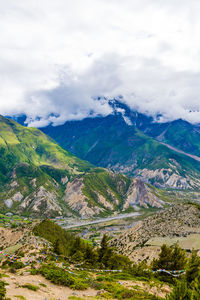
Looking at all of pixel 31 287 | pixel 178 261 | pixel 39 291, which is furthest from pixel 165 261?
pixel 31 287

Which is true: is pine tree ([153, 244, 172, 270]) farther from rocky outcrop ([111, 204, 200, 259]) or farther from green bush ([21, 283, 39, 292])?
rocky outcrop ([111, 204, 200, 259])

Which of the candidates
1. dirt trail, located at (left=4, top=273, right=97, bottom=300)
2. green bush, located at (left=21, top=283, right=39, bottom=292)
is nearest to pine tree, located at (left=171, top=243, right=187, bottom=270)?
dirt trail, located at (left=4, top=273, right=97, bottom=300)

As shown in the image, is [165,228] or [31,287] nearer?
[31,287]

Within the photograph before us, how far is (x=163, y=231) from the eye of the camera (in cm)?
10388

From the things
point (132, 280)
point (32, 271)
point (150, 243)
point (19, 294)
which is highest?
point (19, 294)

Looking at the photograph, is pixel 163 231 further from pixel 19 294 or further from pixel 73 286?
pixel 19 294

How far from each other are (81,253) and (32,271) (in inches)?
1073

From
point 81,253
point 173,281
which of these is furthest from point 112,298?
point 81,253

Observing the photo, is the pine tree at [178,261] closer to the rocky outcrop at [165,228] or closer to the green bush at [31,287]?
the green bush at [31,287]

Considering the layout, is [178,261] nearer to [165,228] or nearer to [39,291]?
[39,291]

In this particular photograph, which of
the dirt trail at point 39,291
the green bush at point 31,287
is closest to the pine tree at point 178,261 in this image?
the dirt trail at point 39,291

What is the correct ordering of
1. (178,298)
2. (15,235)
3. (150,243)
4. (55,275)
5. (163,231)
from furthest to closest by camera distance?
(15,235), (163,231), (150,243), (55,275), (178,298)

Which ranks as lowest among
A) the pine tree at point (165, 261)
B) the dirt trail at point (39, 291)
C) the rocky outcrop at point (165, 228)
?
the rocky outcrop at point (165, 228)

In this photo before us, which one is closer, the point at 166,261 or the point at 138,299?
the point at 138,299
